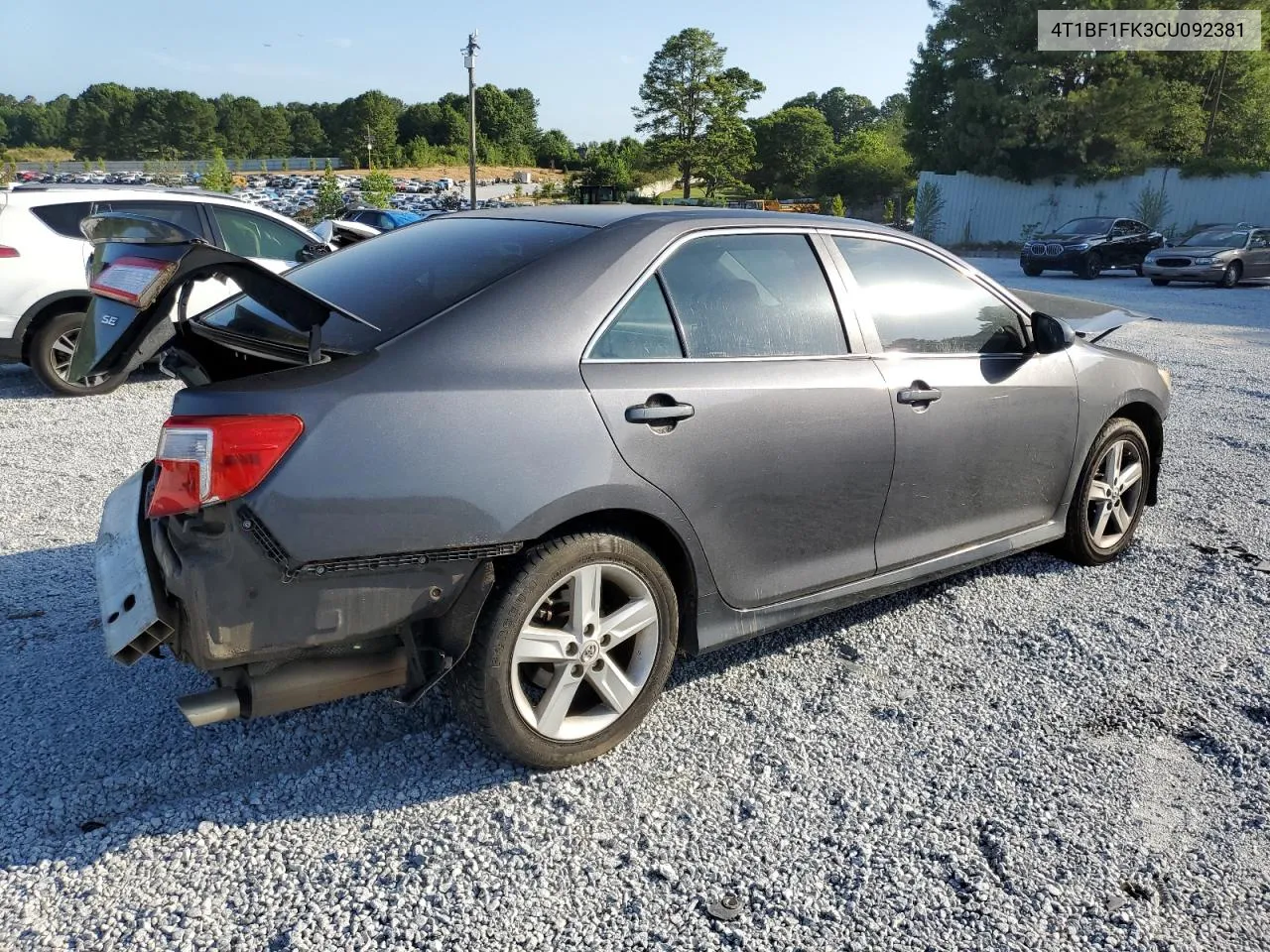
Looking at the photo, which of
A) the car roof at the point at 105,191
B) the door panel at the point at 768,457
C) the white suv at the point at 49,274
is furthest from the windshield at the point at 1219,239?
the door panel at the point at 768,457

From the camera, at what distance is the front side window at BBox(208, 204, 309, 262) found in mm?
8695

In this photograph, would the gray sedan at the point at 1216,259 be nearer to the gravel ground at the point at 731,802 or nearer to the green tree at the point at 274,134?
the gravel ground at the point at 731,802

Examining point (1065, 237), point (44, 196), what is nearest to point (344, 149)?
point (1065, 237)

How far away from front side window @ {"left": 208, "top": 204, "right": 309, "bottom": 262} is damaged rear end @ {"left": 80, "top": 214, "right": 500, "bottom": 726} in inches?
259

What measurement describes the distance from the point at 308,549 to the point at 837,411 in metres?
1.77

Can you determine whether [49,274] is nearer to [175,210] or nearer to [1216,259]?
[175,210]

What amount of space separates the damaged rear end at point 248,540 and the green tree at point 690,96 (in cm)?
7219

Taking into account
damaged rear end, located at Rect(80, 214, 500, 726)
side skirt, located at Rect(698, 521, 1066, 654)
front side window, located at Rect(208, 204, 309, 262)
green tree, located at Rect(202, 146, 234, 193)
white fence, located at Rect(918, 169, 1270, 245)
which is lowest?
side skirt, located at Rect(698, 521, 1066, 654)

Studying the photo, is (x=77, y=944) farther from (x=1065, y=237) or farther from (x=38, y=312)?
(x=1065, y=237)

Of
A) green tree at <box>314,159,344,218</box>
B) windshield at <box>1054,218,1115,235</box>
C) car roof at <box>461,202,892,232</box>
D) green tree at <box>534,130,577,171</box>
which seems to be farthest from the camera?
green tree at <box>534,130,577,171</box>

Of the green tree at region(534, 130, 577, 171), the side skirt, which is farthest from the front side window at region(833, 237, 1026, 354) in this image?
the green tree at region(534, 130, 577, 171)

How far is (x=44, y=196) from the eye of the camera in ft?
25.3

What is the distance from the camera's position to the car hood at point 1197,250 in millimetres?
21562

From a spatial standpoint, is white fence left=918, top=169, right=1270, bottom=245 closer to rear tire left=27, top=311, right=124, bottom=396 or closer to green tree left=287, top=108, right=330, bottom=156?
rear tire left=27, top=311, right=124, bottom=396
